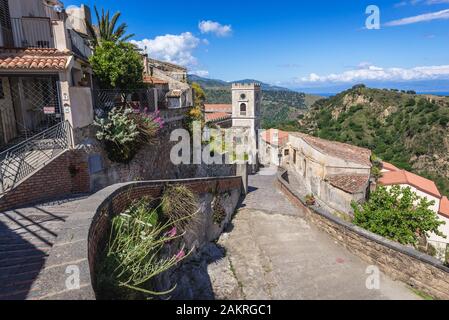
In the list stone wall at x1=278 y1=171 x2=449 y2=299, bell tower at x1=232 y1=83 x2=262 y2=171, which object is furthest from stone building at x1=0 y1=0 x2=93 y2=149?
bell tower at x1=232 y1=83 x2=262 y2=171

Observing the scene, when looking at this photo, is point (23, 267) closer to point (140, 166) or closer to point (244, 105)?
point (140, 166)

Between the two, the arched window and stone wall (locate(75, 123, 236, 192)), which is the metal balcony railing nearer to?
stone wall (locate(75, 123, 236, 192))

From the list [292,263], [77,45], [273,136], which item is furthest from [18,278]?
[273,136]

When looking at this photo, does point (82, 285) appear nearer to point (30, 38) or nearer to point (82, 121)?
point (82, 121)

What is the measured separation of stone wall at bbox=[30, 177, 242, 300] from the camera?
3003 mm

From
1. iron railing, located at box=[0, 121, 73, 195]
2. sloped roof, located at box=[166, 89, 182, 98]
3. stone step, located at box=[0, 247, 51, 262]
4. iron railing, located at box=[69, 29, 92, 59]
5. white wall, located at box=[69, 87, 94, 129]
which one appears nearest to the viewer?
stone step, located at box=[0, 247, 51, 262]

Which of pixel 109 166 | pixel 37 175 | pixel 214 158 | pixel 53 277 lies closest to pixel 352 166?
pixel 214 158

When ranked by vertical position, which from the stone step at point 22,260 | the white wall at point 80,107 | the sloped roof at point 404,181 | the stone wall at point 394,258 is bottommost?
the sloped roof at point 404,181

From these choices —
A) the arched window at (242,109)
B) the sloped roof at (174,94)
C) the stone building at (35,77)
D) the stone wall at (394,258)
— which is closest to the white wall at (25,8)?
the stone building at (35,77)

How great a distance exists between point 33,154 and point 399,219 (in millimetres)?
11812

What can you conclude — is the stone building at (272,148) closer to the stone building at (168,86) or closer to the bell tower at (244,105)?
the bell tower at (244,105)

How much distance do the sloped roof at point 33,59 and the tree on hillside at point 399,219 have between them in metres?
11.2

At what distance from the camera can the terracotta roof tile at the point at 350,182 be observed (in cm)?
1700

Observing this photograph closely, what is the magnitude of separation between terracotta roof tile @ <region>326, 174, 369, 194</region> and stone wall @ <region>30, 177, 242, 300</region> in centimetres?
1061
